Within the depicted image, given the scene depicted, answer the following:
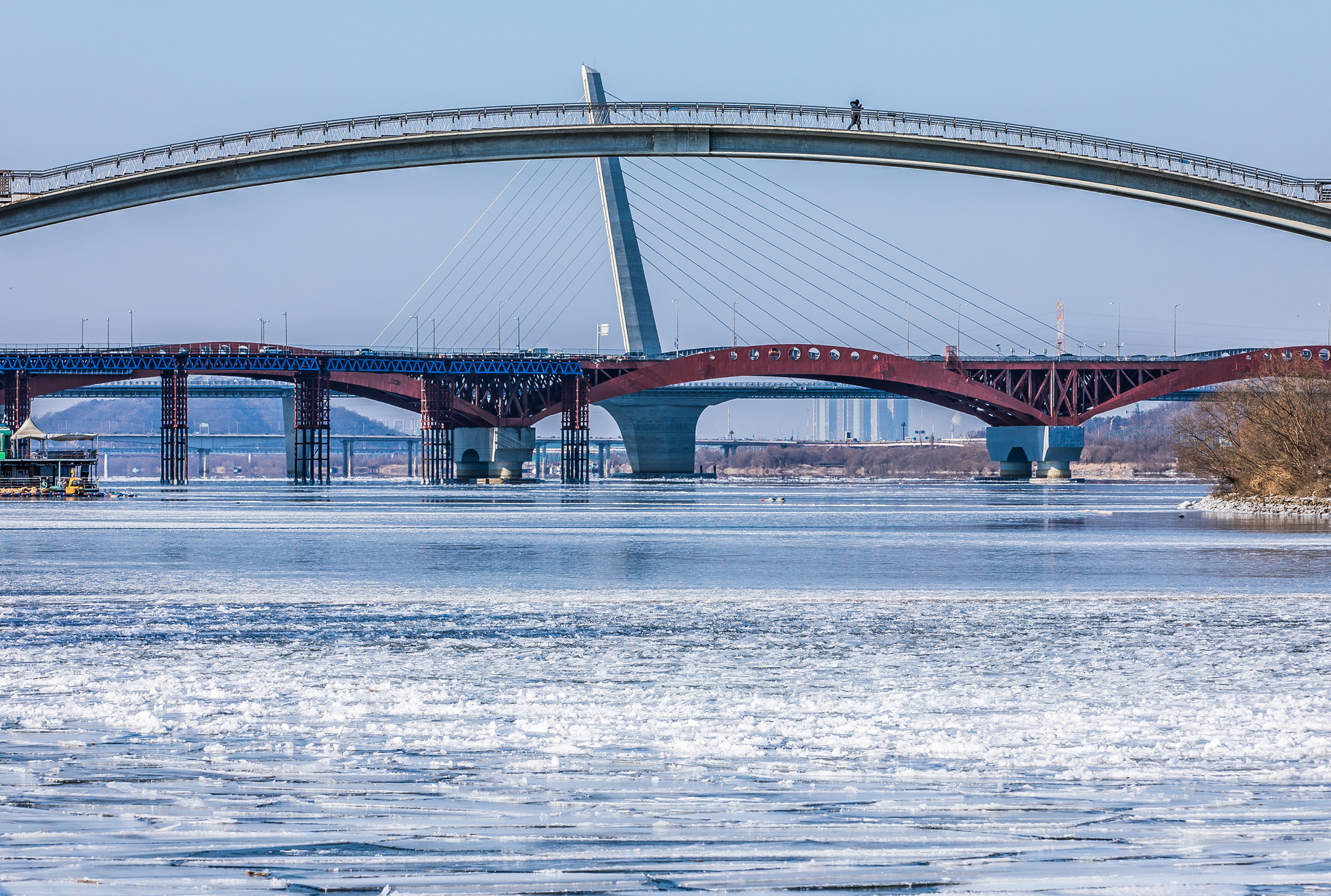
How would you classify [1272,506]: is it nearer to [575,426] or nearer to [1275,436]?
[1275,436]

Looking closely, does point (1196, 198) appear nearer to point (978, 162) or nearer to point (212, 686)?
point (978, 162)

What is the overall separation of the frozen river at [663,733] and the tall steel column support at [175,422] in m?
91.1

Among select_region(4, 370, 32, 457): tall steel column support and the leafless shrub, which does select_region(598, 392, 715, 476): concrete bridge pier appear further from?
the leafless shrub

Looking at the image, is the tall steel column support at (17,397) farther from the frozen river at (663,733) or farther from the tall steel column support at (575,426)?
the frozen river at (663,733)

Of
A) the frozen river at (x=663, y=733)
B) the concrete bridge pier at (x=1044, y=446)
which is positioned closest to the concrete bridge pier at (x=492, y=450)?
the concrete bridge pier at (x=1044, y=446)

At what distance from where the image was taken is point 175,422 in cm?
10612

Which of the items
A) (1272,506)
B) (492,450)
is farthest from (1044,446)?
(1272,506)

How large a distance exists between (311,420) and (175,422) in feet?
34.5

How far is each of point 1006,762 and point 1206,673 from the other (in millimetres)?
4120

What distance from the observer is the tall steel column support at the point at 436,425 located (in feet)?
376

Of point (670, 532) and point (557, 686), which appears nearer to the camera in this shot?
point (557, 686)

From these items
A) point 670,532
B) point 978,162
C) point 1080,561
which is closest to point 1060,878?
point 1080,561

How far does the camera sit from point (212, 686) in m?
10.0

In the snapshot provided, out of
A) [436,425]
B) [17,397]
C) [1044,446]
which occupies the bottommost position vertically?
[1044,446]
